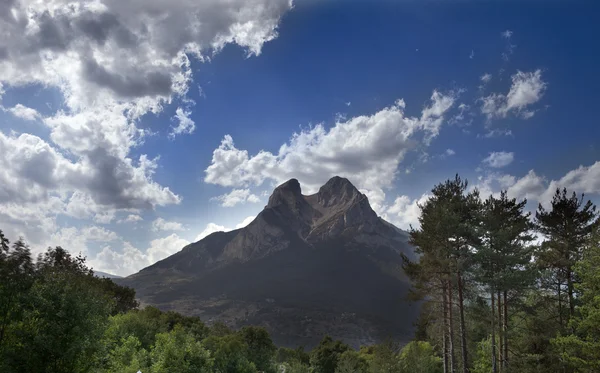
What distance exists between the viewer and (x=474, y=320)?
28.8 meters

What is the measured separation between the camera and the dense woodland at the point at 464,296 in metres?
17.3

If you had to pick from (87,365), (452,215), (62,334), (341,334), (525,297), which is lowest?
(341,334)

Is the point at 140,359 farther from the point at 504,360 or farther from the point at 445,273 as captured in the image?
the point at 504,360

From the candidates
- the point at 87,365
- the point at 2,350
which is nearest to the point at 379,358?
the point at 87,365

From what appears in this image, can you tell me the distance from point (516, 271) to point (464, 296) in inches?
187

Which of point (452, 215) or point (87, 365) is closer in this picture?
point (87, 365)

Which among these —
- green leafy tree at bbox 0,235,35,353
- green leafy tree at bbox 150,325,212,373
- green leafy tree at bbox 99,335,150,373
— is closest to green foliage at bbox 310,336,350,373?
green leafy tree at bbox 99,335,150,373

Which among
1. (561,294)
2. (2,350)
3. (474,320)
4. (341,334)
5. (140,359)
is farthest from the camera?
(341,334)

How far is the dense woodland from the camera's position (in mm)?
17297

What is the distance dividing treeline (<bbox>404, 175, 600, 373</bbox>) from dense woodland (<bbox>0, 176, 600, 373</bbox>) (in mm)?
79

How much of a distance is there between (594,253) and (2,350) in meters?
32.7

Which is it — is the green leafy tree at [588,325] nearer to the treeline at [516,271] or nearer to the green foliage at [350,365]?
the treeline at [516,271]

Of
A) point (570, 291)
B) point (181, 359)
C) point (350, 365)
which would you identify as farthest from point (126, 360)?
point (570, 291)

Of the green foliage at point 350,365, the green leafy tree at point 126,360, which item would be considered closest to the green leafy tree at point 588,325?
the green foliage at point 350,365
